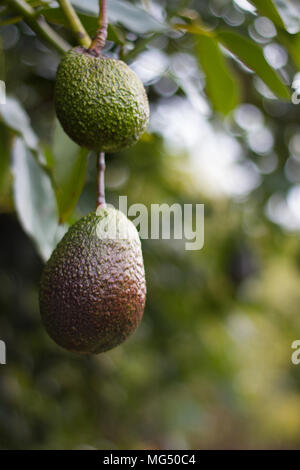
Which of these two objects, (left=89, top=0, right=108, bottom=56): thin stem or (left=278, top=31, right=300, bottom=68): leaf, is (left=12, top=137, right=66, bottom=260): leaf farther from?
(left=278, top=31, right=300, bottom=68): leaf

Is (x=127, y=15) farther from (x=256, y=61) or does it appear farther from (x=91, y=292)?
(x=91, y=292)

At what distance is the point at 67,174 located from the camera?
2.65 ft

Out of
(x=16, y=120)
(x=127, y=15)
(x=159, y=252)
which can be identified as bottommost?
(x=159, y=252)

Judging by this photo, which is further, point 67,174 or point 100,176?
point 67,174

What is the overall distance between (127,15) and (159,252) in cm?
119

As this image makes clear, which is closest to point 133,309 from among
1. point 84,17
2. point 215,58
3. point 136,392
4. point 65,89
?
point 65,89

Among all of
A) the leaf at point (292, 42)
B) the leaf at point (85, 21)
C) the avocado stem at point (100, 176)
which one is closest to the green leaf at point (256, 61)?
the leaf at point (292, 42)

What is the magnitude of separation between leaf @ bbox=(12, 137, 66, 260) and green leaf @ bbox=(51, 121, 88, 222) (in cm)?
4

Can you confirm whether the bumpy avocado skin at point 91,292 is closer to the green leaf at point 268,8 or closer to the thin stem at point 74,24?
the thin stem at point 74,24

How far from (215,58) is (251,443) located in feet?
25.5

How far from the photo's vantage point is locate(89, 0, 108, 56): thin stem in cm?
60

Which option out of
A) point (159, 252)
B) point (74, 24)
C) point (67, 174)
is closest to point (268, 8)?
point (74, 24)

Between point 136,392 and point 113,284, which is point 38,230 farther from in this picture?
point 136,392
